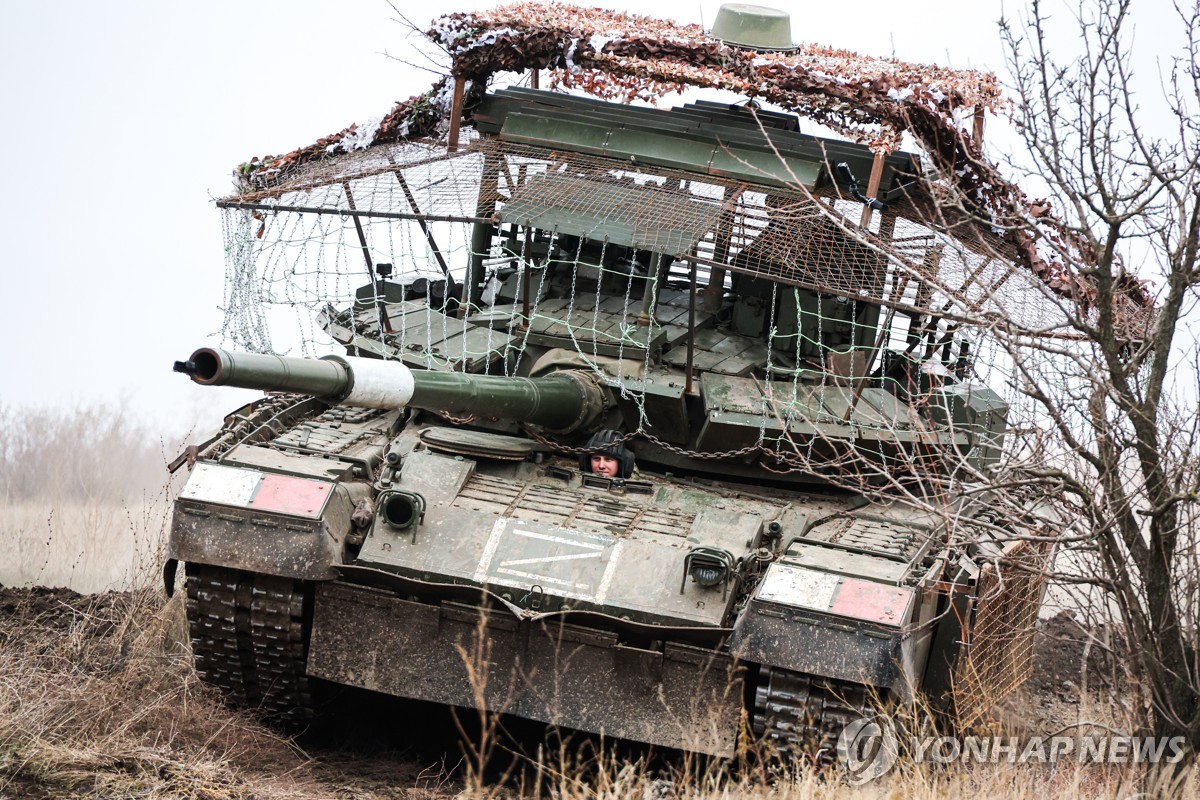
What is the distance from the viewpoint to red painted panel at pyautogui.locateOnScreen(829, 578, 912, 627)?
852 centimetres

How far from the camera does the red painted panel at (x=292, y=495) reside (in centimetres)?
920

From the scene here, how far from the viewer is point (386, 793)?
9.27 m

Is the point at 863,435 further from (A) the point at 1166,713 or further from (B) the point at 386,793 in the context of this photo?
(B) the point at 386,793

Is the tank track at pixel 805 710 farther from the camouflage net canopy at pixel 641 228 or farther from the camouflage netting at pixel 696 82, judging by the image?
the camouflage netting at pixel 696 82

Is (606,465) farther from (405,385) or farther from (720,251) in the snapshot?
(405,385)

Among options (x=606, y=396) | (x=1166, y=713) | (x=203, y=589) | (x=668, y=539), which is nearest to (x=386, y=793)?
(x=203, y=589)

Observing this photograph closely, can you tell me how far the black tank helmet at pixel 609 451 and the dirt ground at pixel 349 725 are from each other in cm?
204

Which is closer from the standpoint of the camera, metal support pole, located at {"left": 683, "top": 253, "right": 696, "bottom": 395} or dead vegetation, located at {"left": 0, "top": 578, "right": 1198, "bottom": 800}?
dead vegetation, located at {"left": 0, "top": 578, "right": 1198, "bottom": 800}

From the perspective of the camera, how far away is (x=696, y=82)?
37.4 feet

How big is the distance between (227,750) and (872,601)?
3628mm

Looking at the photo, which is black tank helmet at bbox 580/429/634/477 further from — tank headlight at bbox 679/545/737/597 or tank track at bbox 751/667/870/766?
tank track at bbox 751/667/870/766

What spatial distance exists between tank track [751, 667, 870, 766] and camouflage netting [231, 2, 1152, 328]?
2948mm

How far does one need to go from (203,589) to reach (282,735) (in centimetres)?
117

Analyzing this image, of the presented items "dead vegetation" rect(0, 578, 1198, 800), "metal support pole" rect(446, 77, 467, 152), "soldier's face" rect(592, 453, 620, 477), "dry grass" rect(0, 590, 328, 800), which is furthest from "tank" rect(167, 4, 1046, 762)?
"dry grass" rect(0, 590, 328, 800)
